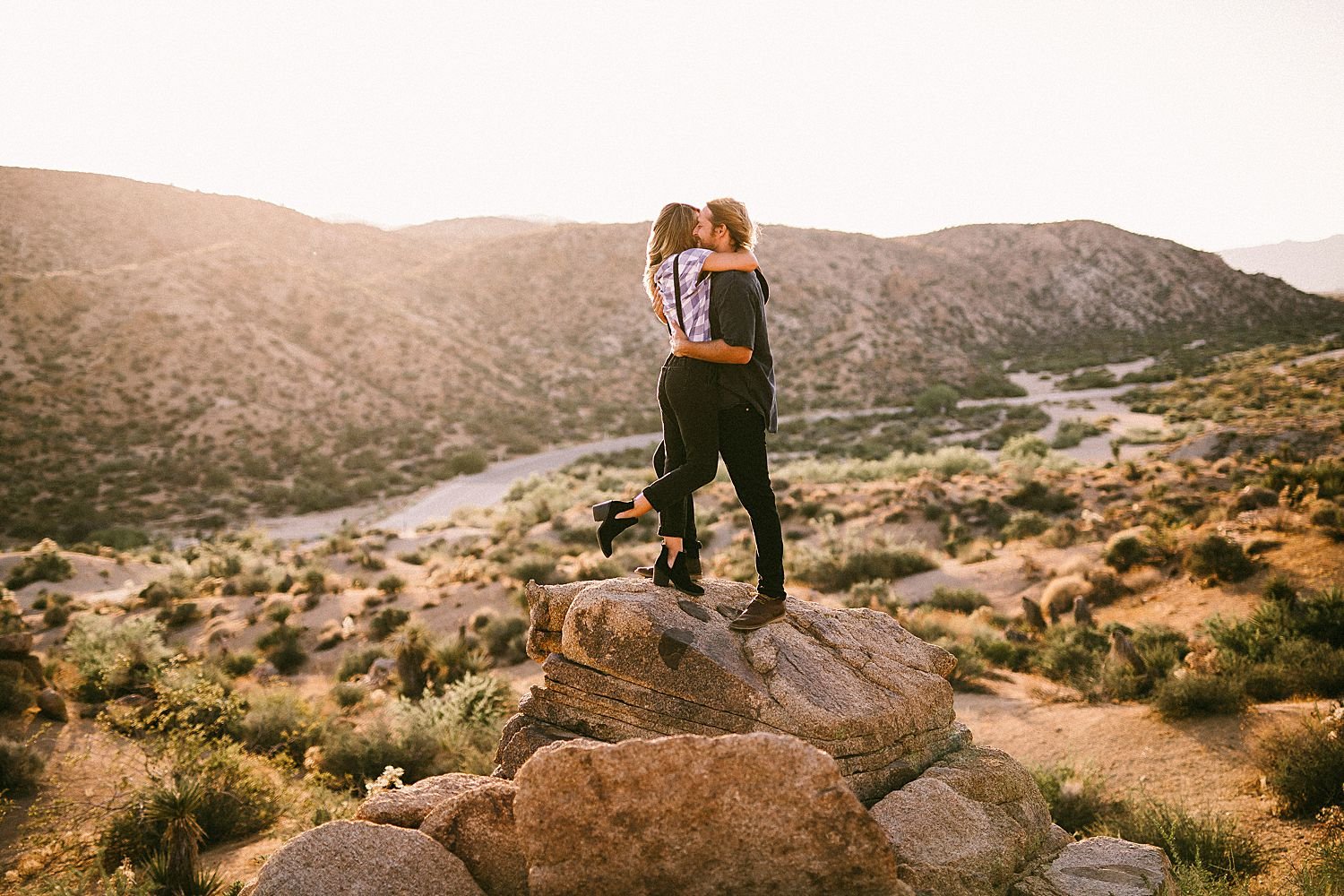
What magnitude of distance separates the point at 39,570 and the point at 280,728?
15031 mm

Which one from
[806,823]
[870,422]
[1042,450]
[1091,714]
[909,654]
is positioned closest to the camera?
[806,823]

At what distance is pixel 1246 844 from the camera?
5.20 m

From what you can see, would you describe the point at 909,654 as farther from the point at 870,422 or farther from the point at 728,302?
the point at 870,422

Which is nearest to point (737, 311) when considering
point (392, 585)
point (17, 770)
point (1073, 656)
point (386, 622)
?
point (1073, 656)

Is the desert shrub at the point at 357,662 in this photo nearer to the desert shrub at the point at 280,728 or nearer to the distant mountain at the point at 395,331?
Answer: the desert shrub at the point at 280,728

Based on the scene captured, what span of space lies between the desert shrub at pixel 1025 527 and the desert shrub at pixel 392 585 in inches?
557

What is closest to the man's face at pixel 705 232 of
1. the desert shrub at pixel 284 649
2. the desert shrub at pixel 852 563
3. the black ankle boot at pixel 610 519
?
the black ankle boot at pixel 610 519

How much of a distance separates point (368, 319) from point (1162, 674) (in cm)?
5187

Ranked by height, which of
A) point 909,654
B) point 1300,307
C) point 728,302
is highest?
point 1300,307

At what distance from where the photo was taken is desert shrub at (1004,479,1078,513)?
715 inches

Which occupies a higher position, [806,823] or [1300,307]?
[1300,307]

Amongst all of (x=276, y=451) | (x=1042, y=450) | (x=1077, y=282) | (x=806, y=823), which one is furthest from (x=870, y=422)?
(x=1077, y=282)

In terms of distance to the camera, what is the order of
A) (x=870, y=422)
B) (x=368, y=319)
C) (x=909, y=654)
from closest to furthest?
1. (x=909, y=654)
2. (x=870, y=422)
3. (x=368, y=319)

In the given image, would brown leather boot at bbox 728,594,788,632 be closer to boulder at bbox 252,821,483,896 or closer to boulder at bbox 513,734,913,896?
boulder at bbox 513,734,913,896
